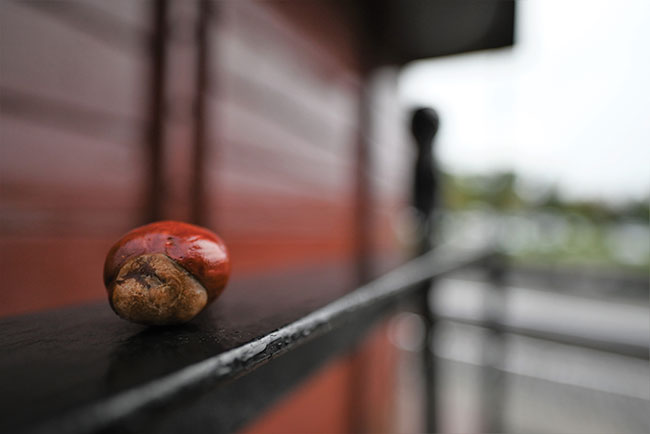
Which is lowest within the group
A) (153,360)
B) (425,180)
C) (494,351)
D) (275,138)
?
(494,351)

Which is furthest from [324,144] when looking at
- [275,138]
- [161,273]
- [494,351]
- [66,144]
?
[494,351]

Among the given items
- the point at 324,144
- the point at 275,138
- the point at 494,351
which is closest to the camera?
the point at 275,138

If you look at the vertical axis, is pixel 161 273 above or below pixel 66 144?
below

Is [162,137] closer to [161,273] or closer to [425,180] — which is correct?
[161,273]

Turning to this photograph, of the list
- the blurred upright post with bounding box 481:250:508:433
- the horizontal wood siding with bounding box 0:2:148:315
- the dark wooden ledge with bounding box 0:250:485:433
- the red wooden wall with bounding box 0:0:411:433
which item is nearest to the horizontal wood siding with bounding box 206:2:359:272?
the red wooden wall with bounding box 0:0:411:433

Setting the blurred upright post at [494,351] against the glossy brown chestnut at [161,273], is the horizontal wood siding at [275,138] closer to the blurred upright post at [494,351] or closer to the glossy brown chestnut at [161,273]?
the glossy brown chestnut at [161,273]

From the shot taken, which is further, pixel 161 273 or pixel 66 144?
pixel 66 144

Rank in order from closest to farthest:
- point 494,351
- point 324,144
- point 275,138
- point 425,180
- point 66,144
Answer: point 66,144
point 275,138
point 425,180
point 324,144
point 494,351
